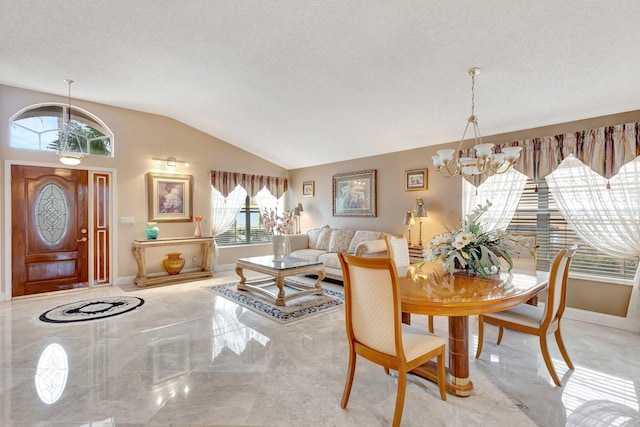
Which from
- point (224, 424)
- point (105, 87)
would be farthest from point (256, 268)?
point (105, 87)

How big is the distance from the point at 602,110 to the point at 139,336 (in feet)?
18.3

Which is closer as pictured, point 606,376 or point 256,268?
point 606,376

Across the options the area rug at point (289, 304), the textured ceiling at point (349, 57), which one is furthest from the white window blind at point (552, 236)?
the area rug at point (289, 304)

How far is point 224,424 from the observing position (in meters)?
1.84

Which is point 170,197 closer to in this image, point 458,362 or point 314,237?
point 314,237

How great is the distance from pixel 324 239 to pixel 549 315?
4.19 m

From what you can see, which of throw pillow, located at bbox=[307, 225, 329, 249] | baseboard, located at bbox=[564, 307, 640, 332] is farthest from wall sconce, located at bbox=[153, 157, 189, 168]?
baseboard, located at bbox=[564, 307, 640, 332]

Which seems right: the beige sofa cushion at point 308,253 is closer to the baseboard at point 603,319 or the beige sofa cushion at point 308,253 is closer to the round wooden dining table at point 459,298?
the round wooden dining table at point 459,298

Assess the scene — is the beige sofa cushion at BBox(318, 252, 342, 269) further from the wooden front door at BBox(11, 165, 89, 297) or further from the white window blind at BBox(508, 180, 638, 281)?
the wooden front door at BBox(11, 165, 89, 297)

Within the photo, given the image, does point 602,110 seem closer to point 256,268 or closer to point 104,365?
point 256,268

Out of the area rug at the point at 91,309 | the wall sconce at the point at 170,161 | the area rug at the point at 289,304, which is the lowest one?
the area rug at the point at 91,309

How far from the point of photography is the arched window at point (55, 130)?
14.7ft

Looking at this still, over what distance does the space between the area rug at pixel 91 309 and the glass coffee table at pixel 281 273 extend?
1517mm

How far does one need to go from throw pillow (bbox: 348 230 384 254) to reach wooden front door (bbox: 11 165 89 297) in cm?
444
